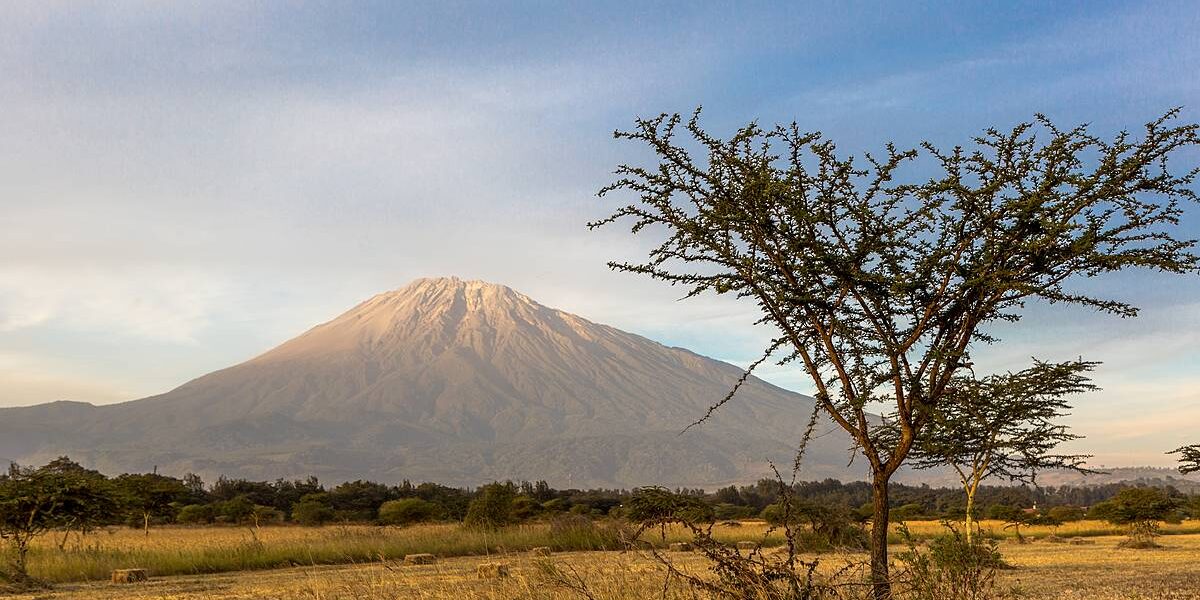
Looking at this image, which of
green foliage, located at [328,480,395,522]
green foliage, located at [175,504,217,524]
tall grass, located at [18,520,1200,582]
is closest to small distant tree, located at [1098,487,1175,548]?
tall grass, located at [18,520,1200,582]

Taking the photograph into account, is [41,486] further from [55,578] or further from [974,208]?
[974,208]

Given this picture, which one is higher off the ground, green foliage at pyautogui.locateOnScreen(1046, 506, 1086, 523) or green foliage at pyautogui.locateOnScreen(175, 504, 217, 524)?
green foliage at pyautogui.locateOnScreen(1046, 506, 1086, 523)

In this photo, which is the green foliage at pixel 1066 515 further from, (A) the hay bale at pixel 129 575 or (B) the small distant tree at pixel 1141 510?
(A) the hay bale at pixel 129 575

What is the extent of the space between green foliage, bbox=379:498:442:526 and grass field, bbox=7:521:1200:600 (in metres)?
13.2

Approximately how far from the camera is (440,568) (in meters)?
25.9

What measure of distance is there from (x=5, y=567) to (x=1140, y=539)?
3976 cm

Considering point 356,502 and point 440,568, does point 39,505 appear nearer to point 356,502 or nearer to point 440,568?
point 440,568

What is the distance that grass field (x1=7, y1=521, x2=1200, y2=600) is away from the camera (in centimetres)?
→ 1255

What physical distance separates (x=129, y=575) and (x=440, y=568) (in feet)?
24.5

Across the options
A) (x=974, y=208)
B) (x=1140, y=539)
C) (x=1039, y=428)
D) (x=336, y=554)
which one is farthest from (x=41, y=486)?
(x=1140, y=539)

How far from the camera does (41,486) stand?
Result: 24234 millimetres

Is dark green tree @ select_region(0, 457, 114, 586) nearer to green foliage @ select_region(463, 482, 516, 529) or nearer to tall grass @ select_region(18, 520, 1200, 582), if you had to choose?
tall grass @ select_region(18, 520, 1200, 582)

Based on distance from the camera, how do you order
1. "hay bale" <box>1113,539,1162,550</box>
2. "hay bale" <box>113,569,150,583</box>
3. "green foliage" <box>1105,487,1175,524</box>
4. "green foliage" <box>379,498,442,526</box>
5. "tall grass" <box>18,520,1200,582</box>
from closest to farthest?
"hay bale" <box>113,569,150,583</box>
"tall grass" <box>18,520,1200,582</box>
"hay bale" <box>1113,539,1162,550</box>
"green foliage" <box>1105,487,1175,524</box>
"green foliage" <box>379,498,442,526</box>

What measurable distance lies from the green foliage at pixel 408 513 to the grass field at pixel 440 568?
13.2 m
